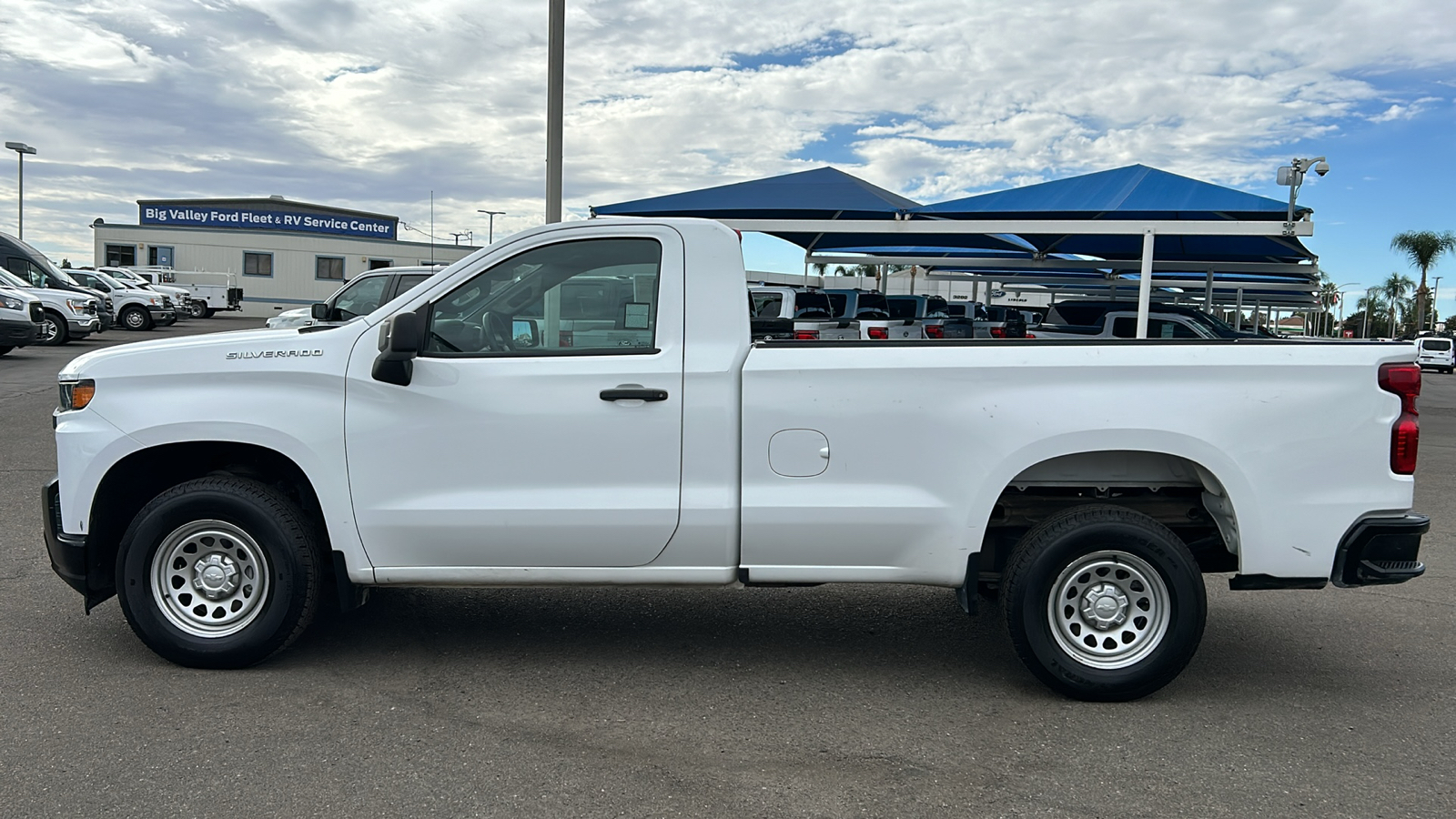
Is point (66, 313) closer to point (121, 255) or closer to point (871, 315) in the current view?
point (871, 315)

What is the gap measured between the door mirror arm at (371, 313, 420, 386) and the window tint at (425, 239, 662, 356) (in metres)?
0.16

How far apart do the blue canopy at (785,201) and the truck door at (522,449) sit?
413 inches

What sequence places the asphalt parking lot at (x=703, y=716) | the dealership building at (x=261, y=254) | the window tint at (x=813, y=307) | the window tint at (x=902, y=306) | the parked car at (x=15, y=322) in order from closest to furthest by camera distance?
the asphalt parking lot at (x=703, y=716)
the parked car at (x=15, y=322)
the window tint at (x=813, y=307)
the window tint at (x=902, y=306)
the dealership building at (x=261, y=254)

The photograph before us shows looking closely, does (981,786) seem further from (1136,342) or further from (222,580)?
(222,580)

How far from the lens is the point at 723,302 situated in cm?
467

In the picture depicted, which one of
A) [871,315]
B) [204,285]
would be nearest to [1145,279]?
[871,315]

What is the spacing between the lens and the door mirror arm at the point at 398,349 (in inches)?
172

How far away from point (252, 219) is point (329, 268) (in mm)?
5863

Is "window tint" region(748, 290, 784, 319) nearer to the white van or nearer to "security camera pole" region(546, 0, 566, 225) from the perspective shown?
"security camera pole" region(546, 0, 566, 225)

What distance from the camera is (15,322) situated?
19953 mm

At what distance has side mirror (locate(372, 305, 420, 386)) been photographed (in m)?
4.37

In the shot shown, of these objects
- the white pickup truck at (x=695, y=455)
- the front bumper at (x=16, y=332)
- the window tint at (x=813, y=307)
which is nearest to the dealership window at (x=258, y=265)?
the front bumper at (x=16, y=332)

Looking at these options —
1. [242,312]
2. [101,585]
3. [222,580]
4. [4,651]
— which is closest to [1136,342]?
[222,580]

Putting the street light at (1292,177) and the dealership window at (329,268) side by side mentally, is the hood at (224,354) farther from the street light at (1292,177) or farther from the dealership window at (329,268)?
Result: the dealership window at (329,268)
